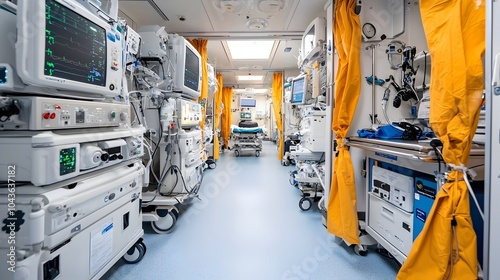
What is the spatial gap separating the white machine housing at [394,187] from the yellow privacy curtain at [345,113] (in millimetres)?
210

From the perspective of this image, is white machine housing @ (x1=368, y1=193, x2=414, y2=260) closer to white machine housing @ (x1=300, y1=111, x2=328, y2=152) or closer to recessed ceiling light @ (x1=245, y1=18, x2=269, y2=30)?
white machine housing @ (x1=300, y1=111, x2=328, y2=152)

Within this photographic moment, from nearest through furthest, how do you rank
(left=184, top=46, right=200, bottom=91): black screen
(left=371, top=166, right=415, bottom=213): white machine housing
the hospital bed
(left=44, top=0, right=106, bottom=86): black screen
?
(left=44, top=0, right=106, bottom=86): black screen, (left=371, top=166, right=415, bottom=213): white machine housing, (left=184, top=46, right=200, bottom=91): black screen, the hospital bed

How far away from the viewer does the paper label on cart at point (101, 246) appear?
1312mm

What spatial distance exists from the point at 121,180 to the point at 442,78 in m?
2.09

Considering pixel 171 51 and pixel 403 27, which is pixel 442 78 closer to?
pixel 403 27

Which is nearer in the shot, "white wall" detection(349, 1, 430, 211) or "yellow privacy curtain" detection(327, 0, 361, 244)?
"yellow privacy curtain" detection(327, 0, 361, 244)

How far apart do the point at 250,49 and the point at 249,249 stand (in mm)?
4646

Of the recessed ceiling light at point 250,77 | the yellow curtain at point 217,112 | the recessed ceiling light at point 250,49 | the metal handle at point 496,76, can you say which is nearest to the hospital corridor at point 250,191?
the metal handle at point 496,76

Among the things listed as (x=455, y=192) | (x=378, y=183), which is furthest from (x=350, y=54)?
(x=455, y=192)

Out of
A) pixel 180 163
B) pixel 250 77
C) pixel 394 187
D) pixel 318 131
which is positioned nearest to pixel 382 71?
pixel 318 131

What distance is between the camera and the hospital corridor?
40.8 inches

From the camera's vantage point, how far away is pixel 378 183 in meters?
1.88

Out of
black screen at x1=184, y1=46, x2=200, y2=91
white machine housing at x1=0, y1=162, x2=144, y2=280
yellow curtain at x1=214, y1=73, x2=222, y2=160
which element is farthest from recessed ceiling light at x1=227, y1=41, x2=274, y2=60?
white machine housing at x1=0, y1=162, x2=144, y2=280

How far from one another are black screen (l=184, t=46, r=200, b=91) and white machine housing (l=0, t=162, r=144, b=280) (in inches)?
59.4
